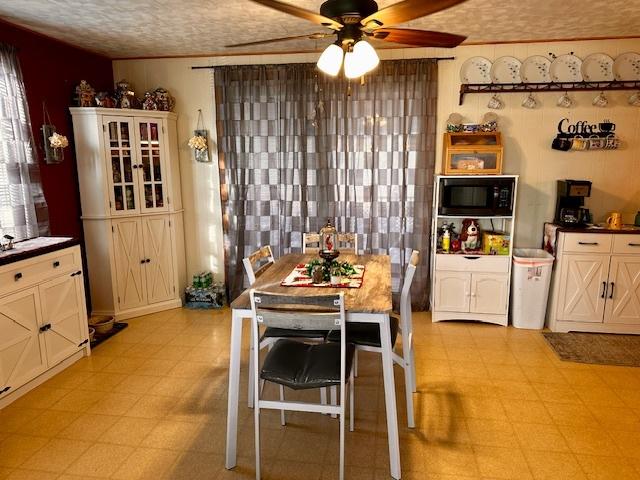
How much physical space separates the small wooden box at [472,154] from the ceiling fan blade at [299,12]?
2.09 m

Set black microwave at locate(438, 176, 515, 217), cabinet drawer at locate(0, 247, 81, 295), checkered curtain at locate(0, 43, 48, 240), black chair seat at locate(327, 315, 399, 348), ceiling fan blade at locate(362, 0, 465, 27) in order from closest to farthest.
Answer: ceiling fan blade at locate(362, 0, 465, 27)
black chair seat at locate(327, 315, 399, 348)
cabinet drawer at locate(0, 247, 81, 295)
checkered curtain at locate(0, 43, 48, 240)
black microwave at locate(438, 176, 515, 217)

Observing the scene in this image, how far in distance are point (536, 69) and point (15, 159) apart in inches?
170

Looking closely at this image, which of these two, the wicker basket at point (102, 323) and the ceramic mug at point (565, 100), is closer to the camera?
the wicker basket at point (102, 323)

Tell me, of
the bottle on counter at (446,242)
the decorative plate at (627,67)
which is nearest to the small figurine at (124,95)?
the bottle on counter at (446,242)

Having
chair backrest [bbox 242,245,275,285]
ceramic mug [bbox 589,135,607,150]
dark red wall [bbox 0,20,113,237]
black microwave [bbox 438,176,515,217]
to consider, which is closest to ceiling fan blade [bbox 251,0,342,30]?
A: chair backrest [bbox 242,245,275,285]

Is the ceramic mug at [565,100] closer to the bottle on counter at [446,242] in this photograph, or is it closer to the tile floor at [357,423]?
the bottle on counter at [446,242]

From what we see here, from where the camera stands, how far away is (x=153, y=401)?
284 cm

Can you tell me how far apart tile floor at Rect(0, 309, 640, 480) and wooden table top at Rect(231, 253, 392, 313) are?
0.79 m

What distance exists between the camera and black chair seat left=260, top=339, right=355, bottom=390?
2.12 m

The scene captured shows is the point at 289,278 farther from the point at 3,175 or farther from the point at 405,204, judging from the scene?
the point at 3,175

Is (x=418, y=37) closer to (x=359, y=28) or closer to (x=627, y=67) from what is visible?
(x=359, y=28)

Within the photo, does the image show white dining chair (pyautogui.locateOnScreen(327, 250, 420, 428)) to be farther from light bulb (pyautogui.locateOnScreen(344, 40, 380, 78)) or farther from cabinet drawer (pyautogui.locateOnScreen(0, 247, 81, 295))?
cabinet drawer (pyautogui.locateOnScreen(0, 247, 81, 295))

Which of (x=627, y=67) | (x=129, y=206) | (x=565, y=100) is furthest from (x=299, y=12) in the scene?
(x=627, y=67)

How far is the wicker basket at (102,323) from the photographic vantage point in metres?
3.84
